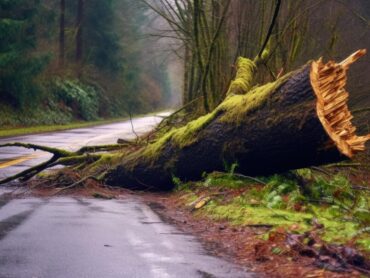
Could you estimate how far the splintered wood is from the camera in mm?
7617

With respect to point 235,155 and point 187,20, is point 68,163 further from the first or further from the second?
point 187,20

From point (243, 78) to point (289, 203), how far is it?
15.1ft

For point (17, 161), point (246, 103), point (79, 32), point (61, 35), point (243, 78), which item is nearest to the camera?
point (246, 103)

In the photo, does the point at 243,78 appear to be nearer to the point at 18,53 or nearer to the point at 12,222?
the point at 12,222

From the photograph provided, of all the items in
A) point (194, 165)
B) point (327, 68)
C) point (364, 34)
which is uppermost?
point (364, 34)

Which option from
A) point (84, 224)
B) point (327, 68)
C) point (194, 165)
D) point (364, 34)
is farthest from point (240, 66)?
point (364, 34)

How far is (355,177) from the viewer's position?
14469mm

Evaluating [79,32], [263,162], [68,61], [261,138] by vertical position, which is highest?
[79,32]

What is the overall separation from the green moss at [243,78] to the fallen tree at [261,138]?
38 millimetres

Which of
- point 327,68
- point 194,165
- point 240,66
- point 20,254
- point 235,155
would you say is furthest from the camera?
point 240,66

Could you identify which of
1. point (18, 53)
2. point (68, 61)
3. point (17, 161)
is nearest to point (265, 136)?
point (17, 161)

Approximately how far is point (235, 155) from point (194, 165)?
109cm

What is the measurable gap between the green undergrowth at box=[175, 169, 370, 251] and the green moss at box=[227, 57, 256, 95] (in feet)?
6.57

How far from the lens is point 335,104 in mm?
7680
